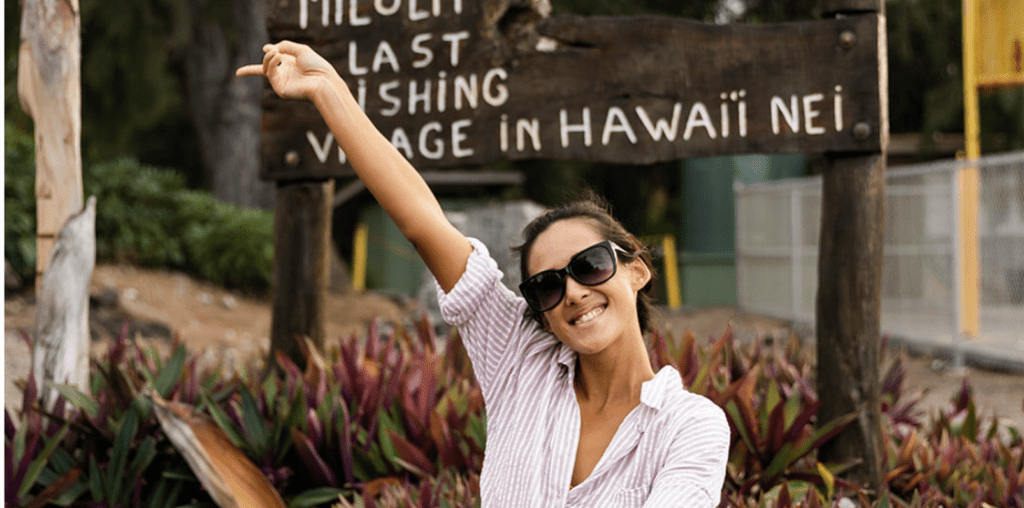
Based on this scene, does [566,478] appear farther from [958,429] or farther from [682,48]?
[958,429]

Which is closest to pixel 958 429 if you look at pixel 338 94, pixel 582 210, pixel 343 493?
pixel 343 493

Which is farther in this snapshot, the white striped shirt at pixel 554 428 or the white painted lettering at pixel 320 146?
the white painted lettering at pixel 320 146

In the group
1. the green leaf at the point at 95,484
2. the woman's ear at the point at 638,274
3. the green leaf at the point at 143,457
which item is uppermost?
the woman's ear at the point at 638,274

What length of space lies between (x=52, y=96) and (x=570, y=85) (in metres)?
2.08

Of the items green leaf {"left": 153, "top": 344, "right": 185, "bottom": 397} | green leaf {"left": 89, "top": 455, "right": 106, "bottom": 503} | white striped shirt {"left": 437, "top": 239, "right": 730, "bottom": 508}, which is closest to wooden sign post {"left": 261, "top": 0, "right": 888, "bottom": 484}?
green leaf {"left": 153, "top": 344, "right": 185, "bottom": 397}

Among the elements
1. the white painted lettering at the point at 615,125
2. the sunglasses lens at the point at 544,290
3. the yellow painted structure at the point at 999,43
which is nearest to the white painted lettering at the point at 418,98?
the white painted lettering at the point at 615,125

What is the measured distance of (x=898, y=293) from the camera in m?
→ 10.4

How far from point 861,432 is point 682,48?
1.69 meters

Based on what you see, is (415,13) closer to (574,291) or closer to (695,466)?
(574,291)

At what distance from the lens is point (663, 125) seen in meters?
3.81

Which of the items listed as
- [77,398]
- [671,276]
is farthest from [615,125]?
[671,276]

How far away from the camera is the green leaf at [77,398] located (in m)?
3.58

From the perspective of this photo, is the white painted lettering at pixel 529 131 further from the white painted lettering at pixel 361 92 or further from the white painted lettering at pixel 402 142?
the white painted lettering at pixel 361 92

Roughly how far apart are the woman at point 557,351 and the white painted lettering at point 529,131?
6.05 ft
